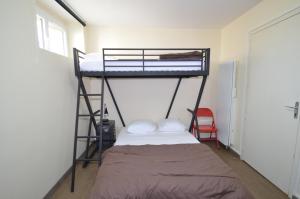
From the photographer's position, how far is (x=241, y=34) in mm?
2598

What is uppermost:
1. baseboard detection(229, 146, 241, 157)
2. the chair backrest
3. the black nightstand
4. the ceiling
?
the ceiling

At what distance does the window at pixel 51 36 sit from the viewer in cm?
206

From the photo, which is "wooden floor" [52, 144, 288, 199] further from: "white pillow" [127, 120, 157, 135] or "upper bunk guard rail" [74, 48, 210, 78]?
"upper bunk guard rail" [74, 48, 210, 78]

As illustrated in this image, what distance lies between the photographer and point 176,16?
2533 mm

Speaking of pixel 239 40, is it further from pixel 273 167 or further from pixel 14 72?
pixel 14 72

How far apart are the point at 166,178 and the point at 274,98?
1794 mm

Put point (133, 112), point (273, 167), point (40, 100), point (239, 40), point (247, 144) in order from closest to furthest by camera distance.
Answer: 1. point (40, 100)
2. point (273, 167)
3. point (247, 144)
4. point (239, 40)
5. point (133, 112)

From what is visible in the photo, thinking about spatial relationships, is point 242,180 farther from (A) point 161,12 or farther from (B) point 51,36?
(B) point 51,36

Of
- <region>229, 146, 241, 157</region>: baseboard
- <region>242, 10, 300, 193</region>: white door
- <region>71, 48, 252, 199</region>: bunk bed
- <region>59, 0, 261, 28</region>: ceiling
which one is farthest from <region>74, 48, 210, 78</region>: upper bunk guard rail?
<region>229, 146, 241, 157</region>: baseboard

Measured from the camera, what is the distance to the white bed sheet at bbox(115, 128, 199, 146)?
2170mm

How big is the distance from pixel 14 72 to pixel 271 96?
2969mm

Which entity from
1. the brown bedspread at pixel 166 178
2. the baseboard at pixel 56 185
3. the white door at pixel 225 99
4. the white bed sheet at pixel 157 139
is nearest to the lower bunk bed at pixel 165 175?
the brown bedspread at pixel 166 178

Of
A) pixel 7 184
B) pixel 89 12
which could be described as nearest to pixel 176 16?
pixel 89 12

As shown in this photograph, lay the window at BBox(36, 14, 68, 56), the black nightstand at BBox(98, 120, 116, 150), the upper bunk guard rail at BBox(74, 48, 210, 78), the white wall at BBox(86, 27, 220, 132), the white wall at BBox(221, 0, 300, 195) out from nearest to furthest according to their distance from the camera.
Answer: the white wall at BBox(221, 0, 300, 195) → the window at BBox(36, 14, 68, 56) → the upper bunk guard rail at BBox(74, 48, 210, 78) → the black nightstand at BBox(98, 120, 116, 150) → the white wall at BBox(86, 27, 220, 132)
